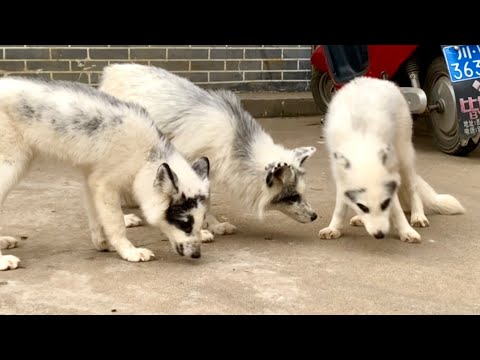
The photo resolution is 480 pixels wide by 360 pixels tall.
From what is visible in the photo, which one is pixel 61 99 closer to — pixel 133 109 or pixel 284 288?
pixel 133 109

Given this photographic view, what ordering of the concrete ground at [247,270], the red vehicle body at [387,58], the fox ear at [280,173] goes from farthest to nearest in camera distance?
the red vehicle body at [387,58]
the fox ear at [280,173]
the concrete ground at [247,270]

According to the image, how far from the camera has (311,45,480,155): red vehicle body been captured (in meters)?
7.01

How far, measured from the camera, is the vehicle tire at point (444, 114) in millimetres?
7000

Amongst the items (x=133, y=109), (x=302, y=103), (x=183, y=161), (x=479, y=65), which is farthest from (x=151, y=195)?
(x=302, y=103)

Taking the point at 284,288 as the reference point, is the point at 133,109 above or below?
above

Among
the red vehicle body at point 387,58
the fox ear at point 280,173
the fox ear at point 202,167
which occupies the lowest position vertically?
the fox ear at point 280,173

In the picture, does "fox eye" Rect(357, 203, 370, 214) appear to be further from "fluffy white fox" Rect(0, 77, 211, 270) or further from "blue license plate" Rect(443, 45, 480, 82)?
"blue license plate" Rect(443, 45, 480, 82)

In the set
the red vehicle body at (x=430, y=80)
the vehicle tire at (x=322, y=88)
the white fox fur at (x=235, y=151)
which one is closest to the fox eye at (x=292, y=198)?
the white fox fur at (x=235, y=151)

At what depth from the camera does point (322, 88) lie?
9055 mm

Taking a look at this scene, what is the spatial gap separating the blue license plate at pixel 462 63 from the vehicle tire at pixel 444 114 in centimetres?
23

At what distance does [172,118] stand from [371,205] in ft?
4.90

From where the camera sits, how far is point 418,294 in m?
3.62

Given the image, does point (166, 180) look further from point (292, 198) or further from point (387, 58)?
point (387, 58)

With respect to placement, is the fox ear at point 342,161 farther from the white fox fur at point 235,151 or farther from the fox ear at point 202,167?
the fox ear at point 202,167
